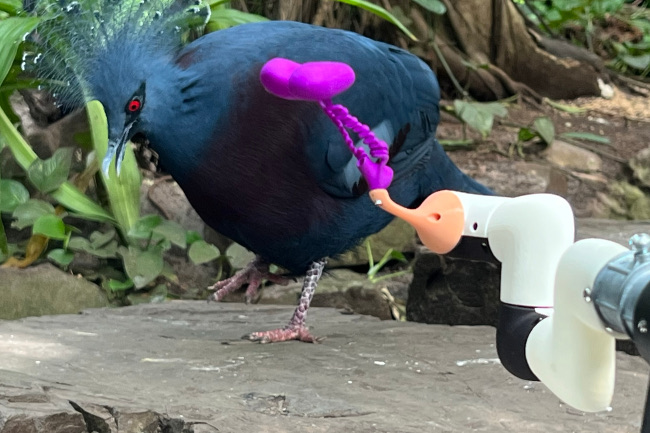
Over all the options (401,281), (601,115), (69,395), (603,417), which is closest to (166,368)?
(69,395)

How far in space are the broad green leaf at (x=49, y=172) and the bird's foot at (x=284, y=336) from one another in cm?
139

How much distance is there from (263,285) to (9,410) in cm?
254

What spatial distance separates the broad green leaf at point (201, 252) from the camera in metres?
4.12

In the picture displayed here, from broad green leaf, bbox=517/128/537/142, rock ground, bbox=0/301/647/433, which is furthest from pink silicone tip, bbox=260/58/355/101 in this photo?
broad green leaf, bbox=517/128/537/142

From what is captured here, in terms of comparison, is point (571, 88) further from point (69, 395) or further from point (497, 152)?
point (69, 395)

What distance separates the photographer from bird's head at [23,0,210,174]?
249 cm

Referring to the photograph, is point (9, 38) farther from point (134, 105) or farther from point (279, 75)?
point (279, 75)

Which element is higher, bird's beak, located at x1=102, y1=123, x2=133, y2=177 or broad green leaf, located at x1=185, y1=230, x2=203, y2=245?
bird's beak, located at x1=102, y1=123, x2=133, y2=177

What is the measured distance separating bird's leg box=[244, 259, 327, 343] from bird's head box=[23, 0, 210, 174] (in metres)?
0.74

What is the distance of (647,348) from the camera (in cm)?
85

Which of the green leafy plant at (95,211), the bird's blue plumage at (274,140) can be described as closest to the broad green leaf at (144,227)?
the green leafy plant at (95,211)

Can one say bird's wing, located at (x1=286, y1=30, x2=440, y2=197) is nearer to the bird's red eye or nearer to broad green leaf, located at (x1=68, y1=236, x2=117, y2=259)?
the bird's red eye

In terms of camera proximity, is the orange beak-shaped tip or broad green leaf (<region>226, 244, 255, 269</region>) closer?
the orange beak-shaped tip

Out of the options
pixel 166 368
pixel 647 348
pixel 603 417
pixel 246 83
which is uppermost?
pixel 647 348
